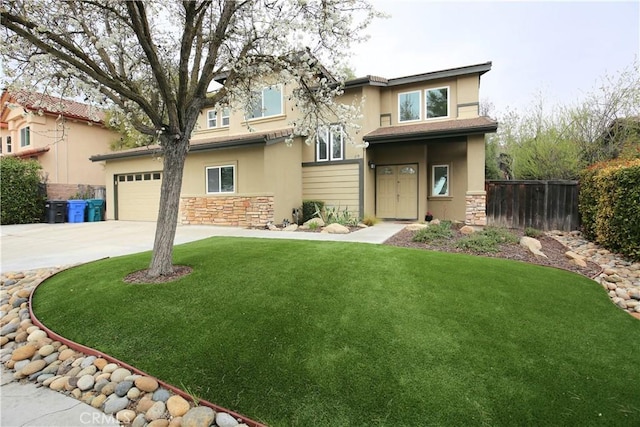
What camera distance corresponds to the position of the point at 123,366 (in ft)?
9.93

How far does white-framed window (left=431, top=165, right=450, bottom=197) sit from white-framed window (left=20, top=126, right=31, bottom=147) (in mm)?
23513

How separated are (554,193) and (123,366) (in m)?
12.5

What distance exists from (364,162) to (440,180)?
12.0 ft

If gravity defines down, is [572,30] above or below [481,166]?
above

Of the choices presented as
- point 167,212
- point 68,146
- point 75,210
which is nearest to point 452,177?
point 167,212

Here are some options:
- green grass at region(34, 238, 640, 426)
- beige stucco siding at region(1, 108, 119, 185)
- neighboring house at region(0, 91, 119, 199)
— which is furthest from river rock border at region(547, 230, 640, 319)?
beige stucco siding at region(1, 108, 119, 185)

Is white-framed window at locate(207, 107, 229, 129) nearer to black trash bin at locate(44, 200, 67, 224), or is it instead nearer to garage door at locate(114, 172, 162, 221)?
garage door at locate(114, 172, 162, 221)

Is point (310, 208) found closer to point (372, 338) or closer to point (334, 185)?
point (334, 185)

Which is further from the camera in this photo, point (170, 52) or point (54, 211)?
point (54, 211)

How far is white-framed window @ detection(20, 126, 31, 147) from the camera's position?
65.1 ft

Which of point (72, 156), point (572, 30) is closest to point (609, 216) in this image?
point (572, 30)

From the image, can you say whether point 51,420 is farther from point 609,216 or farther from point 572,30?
point 572,30

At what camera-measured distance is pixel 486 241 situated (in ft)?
24.1

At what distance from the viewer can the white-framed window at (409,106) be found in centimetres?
1306
